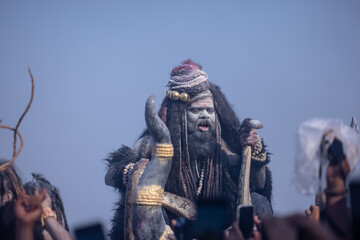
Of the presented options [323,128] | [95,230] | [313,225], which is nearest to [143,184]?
[95,230]

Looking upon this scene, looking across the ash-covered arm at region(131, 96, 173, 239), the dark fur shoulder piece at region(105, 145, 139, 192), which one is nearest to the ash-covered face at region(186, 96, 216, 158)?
the dark fur shoulder piece at region(105, 145, 139, 192)

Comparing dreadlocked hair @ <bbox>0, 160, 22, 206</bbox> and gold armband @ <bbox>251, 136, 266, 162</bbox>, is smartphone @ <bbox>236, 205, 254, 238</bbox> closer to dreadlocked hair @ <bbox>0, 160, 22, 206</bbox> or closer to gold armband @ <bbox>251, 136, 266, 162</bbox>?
dreadlocked hair @ <bbox>0, 160, 22, 206</bbox>

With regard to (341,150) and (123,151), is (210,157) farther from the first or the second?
(341,150)

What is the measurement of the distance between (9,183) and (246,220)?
220cm

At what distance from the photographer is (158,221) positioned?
598cm

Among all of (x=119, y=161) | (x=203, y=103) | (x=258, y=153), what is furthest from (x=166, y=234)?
(x=203, y=103)

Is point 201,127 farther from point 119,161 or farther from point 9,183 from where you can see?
point 9,183

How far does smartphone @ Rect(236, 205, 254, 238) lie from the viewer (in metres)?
4.27

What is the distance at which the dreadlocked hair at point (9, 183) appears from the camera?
16.7 ft


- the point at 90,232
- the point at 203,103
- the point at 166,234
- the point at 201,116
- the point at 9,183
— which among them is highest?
the point at 203,103

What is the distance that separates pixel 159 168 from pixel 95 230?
2.07m

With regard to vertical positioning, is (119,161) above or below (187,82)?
below

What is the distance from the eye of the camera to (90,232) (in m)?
3.94

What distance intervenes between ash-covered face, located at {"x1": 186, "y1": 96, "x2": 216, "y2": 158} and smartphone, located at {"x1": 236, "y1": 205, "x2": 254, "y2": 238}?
3.29m
